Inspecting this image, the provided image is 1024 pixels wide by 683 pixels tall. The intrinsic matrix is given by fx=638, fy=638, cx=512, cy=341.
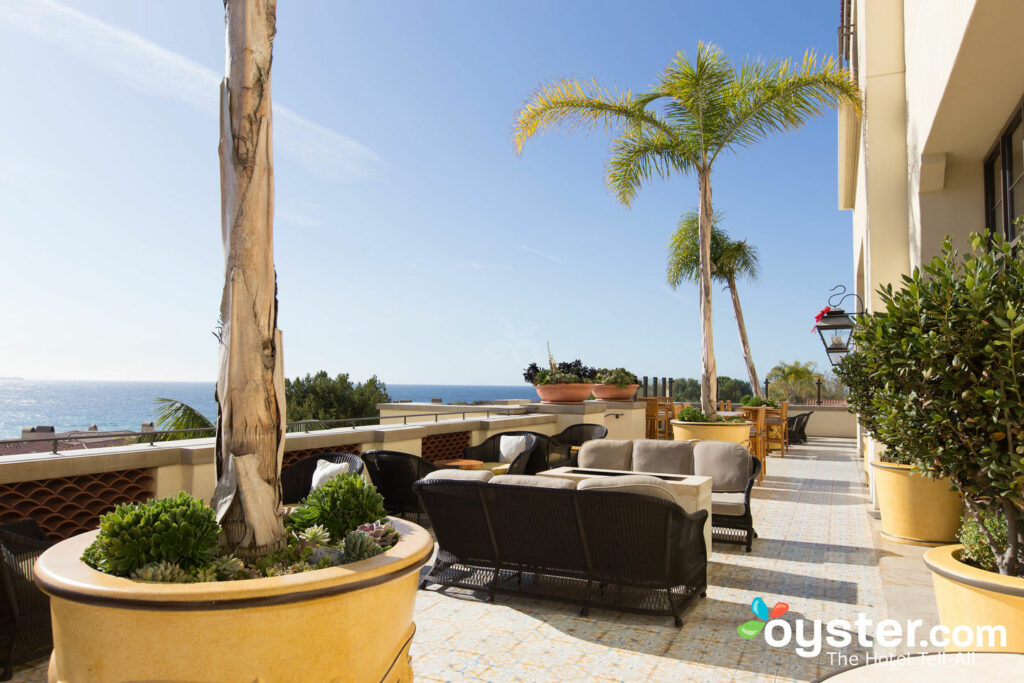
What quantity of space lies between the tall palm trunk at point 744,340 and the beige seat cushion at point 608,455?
1661 cm

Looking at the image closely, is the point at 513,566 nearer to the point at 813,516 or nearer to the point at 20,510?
the point at 20,510

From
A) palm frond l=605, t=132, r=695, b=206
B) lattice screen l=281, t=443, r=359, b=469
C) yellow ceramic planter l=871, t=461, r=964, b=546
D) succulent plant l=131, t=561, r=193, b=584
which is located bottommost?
yellow ceramic planter l=871, t=461, r=964, b=546

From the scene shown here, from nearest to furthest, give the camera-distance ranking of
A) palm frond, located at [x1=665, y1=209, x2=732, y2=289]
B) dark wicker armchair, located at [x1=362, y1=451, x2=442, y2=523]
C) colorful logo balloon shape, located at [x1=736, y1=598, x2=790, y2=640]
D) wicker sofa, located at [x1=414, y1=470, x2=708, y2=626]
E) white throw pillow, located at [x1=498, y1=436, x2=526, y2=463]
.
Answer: colorful logo balloon shape, located at [x1=736, y1=598, x2=790, y2=640]
wicker sofa, located at [x1=414, y1=470, x2=708, y2=626]
dark wicker armchair, located at [x1=362, y1=451, x2=442, y2=523]
white throw pillow, located at [x1=498, y1=436, x2=526, y2=463]
palm frond, located at [x1=665, y1=209, x2=732, y2=289]

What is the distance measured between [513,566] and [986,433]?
109 inches

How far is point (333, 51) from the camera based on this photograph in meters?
15.0

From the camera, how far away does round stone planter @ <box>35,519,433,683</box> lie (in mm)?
1813

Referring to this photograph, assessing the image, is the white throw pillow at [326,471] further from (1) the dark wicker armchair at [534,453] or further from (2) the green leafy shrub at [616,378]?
(2) the green leafy shrub at [616,378]

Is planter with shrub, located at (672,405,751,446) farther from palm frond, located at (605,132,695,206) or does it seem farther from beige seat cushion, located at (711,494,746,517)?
palm frond, located at (605,132,695,206)

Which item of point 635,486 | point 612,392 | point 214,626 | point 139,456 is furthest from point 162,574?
point 612,392

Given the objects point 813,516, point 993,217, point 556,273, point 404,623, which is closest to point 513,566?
point 404,623

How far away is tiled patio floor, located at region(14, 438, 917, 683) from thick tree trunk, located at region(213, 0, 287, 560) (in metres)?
1.35

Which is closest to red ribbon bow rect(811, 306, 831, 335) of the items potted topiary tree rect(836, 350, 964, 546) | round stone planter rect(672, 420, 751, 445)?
potted topiary tree rect(836, 350, 964, 546)

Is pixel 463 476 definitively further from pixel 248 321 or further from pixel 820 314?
pixel 820 314

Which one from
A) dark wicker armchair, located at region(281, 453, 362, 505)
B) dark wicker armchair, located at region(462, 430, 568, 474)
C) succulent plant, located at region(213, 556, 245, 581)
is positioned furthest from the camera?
dark wicker armchair, located at region(462, 430, 568, 474)
